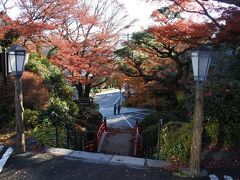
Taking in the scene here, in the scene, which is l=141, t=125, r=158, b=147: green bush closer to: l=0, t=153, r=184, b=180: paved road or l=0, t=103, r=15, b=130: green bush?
l=0, t=103, r=15, b=130: green bush

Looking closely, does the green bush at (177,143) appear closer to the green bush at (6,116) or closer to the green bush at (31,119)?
the green bush at (31,119)

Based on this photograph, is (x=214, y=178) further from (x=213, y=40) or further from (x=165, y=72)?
(x=165, y=72)

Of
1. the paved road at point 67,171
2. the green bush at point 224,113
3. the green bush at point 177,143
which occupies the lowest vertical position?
the paved road at point 67,171

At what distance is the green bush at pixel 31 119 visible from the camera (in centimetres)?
1023

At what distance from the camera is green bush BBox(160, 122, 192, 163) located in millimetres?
7211

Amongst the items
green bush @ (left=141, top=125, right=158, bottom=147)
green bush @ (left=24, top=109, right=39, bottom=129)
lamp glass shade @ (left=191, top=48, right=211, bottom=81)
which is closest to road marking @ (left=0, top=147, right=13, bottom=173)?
green bush @ (left=24, top=109, right=39, bottom=129)

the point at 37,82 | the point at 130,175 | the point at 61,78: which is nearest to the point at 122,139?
the point at 61,78

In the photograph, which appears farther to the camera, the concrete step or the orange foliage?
the orange foliage

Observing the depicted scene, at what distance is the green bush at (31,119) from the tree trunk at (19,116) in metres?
2.42

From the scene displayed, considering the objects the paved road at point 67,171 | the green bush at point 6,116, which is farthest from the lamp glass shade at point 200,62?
the green bush at point 6,116

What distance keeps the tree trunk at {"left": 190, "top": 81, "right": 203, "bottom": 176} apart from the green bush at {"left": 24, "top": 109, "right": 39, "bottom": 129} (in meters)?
5.50

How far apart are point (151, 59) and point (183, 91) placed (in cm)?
359

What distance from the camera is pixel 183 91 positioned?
62.2ft

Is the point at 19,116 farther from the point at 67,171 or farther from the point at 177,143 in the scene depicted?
the point at 177,143
